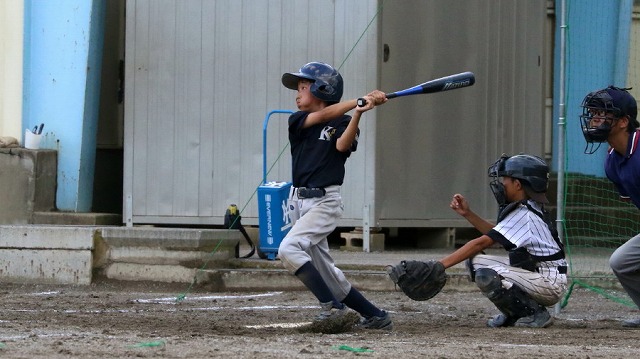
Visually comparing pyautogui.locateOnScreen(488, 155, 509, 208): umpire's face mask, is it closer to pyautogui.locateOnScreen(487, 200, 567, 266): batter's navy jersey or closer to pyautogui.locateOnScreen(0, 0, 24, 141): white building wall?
pyautogui.locateOnScreen(487, 200, 567, 266): batter's navy jersey

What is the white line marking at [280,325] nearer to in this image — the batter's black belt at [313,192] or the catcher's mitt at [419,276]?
the catcher's mitt at [419,276]

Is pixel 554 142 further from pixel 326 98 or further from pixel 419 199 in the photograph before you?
pixel 326 98

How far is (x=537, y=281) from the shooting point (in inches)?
324

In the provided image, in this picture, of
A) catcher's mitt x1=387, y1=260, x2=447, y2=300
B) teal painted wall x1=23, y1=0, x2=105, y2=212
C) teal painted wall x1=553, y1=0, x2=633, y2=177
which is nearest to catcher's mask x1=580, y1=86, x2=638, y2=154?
catcher's mitt x1=387, y1=260, x2=447, y2=300

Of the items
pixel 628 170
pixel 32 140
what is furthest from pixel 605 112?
pixel 32 140

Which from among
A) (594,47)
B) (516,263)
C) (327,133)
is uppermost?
(594,47)

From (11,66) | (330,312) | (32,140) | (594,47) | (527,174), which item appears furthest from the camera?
(594,47)

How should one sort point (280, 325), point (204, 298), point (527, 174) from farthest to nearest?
point (204, 298)
point (527, 174)
point (280, 325)

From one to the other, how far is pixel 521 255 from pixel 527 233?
21 cm

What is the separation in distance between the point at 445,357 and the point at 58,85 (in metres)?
8.62

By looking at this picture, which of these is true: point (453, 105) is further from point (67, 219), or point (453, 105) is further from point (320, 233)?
point (320, 233)

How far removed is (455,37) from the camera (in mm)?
13375

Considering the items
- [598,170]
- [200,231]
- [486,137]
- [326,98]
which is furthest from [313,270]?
[598,170]

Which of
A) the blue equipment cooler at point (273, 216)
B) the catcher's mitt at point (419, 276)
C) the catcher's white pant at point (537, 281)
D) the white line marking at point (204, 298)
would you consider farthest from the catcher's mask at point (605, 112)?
the blue equipment cooler at point (273, 216)
